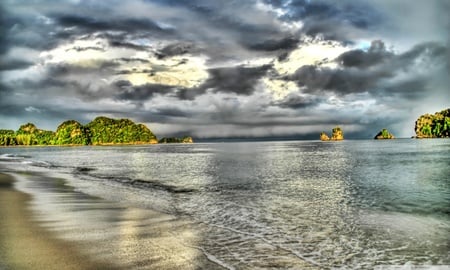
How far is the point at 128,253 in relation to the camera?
9398 mm

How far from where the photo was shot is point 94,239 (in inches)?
427

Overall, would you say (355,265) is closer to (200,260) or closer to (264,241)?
(264,241)

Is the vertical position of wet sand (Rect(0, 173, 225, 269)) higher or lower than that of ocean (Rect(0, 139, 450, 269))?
higher

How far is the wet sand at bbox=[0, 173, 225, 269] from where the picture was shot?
8.57m

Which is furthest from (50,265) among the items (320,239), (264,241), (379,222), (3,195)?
(3,195)

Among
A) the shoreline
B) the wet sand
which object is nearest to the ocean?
the wet sand

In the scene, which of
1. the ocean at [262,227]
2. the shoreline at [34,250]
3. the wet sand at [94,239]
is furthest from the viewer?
the ocean at [262,227]

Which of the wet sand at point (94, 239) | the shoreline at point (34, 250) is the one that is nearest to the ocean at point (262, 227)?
the wet sand at point (94, 239)

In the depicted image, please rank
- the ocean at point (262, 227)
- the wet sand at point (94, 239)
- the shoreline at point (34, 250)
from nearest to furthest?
1. the shoreline at point (34, 250)
2. the wet sand at point (94, 239)
3. the ocean at point (262, 227)

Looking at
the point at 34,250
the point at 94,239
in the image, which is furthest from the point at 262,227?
the point at 34,250

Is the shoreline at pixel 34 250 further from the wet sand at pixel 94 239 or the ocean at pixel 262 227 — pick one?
the ocean at pixel 262 227

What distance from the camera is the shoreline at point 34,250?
815 cm

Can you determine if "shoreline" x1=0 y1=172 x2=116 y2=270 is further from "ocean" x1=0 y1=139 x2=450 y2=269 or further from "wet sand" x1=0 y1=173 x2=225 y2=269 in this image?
"ocean" x1=0 y1=139 x2=450 y2=269

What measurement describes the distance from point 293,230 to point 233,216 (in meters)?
4.02
